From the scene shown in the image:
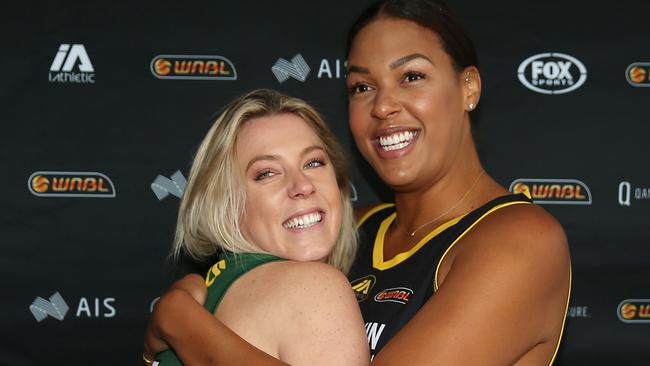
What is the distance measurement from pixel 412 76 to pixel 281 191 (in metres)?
0.43

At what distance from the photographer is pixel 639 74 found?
8.73 feet

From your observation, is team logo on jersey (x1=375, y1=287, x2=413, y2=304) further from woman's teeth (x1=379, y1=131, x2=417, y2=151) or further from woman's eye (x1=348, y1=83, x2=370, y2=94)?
woman's eye (x1=348, y1=83, x2=370, y2=94)

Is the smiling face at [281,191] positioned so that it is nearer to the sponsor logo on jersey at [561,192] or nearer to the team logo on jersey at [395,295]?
the team logo on jersey at [395,295]

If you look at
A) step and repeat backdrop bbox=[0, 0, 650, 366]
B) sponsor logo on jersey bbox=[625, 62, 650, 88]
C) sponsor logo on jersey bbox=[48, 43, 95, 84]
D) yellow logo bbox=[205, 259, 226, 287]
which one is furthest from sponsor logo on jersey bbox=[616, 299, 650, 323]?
sponsor logo on jersey bbox=[48, 43, 95, 84]

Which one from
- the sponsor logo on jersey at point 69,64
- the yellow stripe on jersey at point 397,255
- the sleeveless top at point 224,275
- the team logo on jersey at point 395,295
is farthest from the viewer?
the sponsor logo on jersey at point 69,64

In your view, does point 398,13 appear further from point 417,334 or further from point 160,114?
point 160,114

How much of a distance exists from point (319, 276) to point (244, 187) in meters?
0.32

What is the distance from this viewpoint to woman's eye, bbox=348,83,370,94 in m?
1.97

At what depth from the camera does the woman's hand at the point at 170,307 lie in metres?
1.64

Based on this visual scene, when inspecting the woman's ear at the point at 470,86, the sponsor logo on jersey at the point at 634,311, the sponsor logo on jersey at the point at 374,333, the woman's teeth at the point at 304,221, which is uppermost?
the woman's ear at the point at 470,86

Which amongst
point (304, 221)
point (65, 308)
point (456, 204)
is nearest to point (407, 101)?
point (456, 204)

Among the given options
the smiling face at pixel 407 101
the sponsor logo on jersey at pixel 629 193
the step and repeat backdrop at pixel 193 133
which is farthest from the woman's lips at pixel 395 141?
the sponsor logo on jersey at pixel 629 193

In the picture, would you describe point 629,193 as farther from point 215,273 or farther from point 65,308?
point 65,308

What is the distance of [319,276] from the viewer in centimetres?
155
